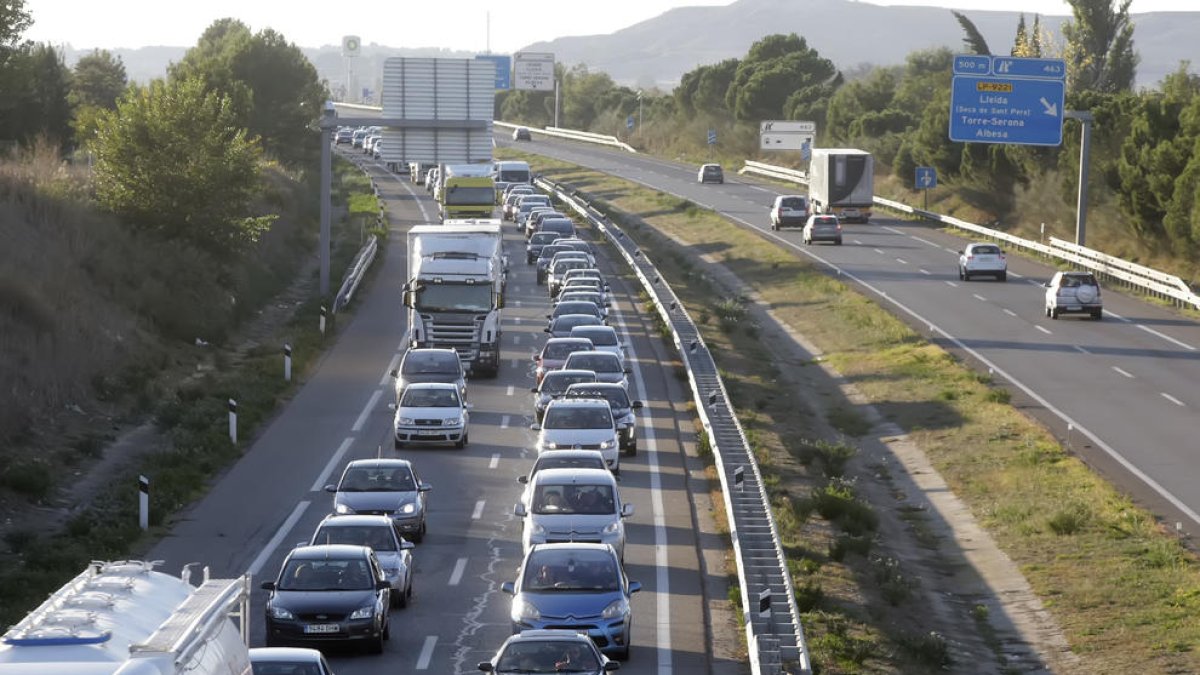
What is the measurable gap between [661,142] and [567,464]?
131 m

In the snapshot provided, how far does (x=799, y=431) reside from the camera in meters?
41.2

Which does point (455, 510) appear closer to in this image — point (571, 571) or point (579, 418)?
point (579, 418)

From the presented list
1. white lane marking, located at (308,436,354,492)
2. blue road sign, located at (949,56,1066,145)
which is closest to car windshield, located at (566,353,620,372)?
white lane marking, located at (308,436,354,492)

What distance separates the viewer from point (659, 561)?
1049 inches

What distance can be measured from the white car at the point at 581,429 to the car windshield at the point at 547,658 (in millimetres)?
13788

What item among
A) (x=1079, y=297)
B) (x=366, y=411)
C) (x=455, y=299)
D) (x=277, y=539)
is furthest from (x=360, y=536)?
(x=1079, y=297)

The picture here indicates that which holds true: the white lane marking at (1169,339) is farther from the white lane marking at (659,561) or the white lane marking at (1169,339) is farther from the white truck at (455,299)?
the white truck at (455,299)

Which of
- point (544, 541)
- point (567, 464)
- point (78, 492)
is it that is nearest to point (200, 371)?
point (78, 492)

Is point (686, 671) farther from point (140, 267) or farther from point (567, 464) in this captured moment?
point (140, 267)

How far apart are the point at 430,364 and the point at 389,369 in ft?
23.6

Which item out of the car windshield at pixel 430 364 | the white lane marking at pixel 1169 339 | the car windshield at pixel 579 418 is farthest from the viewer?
the white lane marking at pixel 1169 339

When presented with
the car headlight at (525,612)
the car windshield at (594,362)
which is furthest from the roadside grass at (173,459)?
the car windshield at (594,362)

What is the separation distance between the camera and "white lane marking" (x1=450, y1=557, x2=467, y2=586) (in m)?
25.3

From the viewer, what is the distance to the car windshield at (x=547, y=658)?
18031mm
